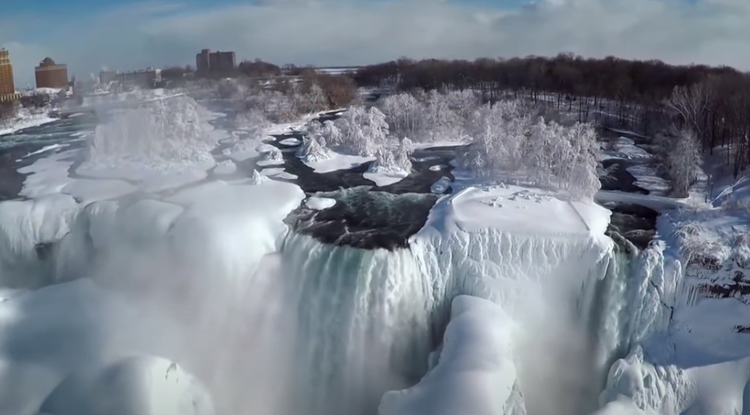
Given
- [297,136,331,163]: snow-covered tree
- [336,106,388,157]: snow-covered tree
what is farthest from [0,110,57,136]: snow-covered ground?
[336,106,388,157]: snow-covered tree

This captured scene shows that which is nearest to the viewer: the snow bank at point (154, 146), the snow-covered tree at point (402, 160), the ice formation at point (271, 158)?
the snow bank at point (154, 146)

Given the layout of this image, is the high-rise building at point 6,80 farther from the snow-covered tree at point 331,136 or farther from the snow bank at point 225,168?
the snow-covered tree at point 331,136

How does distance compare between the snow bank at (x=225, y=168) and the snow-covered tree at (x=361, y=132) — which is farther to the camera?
the snow-covered tree at (x=361, y=132)

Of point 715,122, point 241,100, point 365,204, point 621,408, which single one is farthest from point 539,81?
point 621,408

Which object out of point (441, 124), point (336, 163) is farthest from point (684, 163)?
point (441, 124)

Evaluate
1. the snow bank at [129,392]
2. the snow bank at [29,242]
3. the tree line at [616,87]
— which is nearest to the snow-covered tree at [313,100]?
the tree line at [616,87]

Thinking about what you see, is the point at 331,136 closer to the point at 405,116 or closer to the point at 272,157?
the point at 272,157
